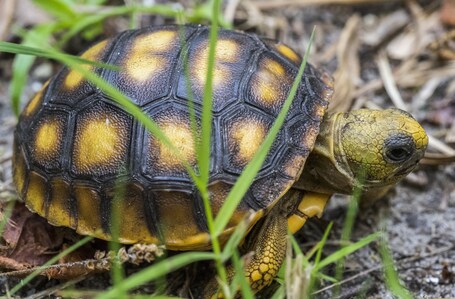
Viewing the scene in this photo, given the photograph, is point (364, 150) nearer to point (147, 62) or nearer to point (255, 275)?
point (255, 275)

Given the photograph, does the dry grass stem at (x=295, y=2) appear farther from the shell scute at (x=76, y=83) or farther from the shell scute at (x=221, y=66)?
the shell scute at (x=76, y=83)

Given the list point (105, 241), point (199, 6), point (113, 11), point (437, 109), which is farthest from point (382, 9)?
point (105, 241)

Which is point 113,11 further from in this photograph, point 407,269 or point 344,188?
point 407,269

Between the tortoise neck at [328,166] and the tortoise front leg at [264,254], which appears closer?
the tortoise front leg at [264,254]

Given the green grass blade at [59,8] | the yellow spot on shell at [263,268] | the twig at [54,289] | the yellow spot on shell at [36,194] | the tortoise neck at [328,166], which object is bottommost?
the twig at [54,289]

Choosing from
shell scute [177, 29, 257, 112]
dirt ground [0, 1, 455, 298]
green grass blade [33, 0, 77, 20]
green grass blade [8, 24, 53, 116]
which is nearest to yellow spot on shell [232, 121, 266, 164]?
shell scute [177, 29, 257, 112]

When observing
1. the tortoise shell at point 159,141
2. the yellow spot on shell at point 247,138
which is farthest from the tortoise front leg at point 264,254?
the yellow spot on shell at point 247,138
